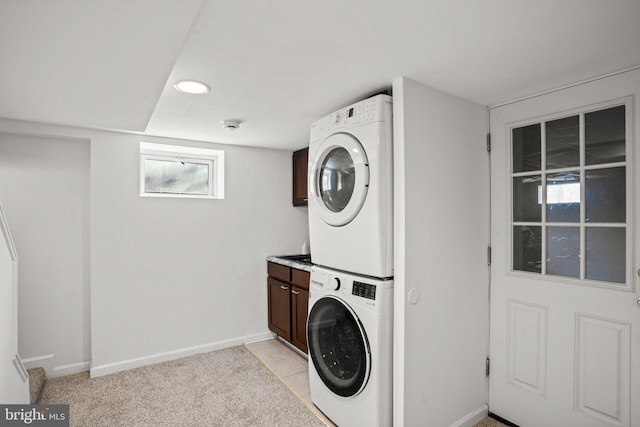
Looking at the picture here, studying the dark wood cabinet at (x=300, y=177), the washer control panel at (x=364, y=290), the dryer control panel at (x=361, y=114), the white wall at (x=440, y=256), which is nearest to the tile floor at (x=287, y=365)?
the white wall at (x=440, y=256)

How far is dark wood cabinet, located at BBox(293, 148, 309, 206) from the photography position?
3.46 metres

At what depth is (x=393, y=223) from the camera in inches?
71.0

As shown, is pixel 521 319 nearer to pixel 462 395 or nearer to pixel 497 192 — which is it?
pixel 462 395

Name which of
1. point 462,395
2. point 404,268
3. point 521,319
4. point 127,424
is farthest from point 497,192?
point 127,424

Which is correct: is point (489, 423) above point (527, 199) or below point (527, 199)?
below

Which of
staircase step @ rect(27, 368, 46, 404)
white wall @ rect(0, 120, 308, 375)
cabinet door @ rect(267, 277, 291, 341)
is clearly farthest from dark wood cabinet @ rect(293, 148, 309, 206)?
staircase step @ rect(27, 368, 46, 404)

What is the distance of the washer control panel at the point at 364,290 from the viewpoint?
182cm

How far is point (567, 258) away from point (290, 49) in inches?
74.2

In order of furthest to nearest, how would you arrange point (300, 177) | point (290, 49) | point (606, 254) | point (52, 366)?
point (300, 177)
point (52, 366)
point (606, 254)
point (290, 49)

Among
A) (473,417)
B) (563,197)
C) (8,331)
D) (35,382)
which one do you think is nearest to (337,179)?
(563,197)

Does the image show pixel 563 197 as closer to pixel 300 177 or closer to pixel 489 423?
pixel 489 423

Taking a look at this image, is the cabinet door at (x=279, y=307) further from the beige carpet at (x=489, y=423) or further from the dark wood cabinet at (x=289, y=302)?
the beige carpet at (x=489, y=423)

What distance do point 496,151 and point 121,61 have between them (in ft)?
7.17

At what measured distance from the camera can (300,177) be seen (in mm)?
3535
